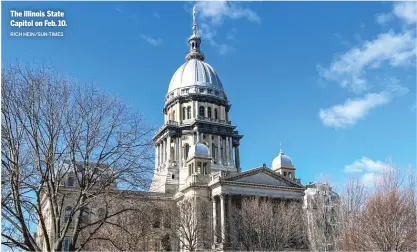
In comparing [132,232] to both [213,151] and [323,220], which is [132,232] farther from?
[213,151]

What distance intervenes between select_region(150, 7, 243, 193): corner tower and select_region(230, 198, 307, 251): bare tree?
84.9 feet

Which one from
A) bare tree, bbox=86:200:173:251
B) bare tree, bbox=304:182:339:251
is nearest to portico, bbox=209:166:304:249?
bare tree, bbox=304:182:339:251

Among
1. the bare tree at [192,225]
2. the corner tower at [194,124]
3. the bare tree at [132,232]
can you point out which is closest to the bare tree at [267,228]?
the bare tree at [192,225]

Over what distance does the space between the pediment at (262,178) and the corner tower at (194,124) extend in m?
17.0

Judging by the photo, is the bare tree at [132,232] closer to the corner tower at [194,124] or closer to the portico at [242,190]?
the portico at [242,190]

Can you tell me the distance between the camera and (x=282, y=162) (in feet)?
279

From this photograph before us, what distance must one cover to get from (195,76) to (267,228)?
48.8m

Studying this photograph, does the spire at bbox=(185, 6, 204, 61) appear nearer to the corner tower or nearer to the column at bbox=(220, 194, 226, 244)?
the corner tower

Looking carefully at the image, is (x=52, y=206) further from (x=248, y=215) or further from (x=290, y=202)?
(x=290, y=202)

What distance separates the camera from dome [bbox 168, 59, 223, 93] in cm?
9781

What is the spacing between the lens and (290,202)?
70.6 m

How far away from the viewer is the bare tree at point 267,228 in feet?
180

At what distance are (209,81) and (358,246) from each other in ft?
211

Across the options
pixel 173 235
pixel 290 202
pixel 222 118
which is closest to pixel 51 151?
pixel 173 235
